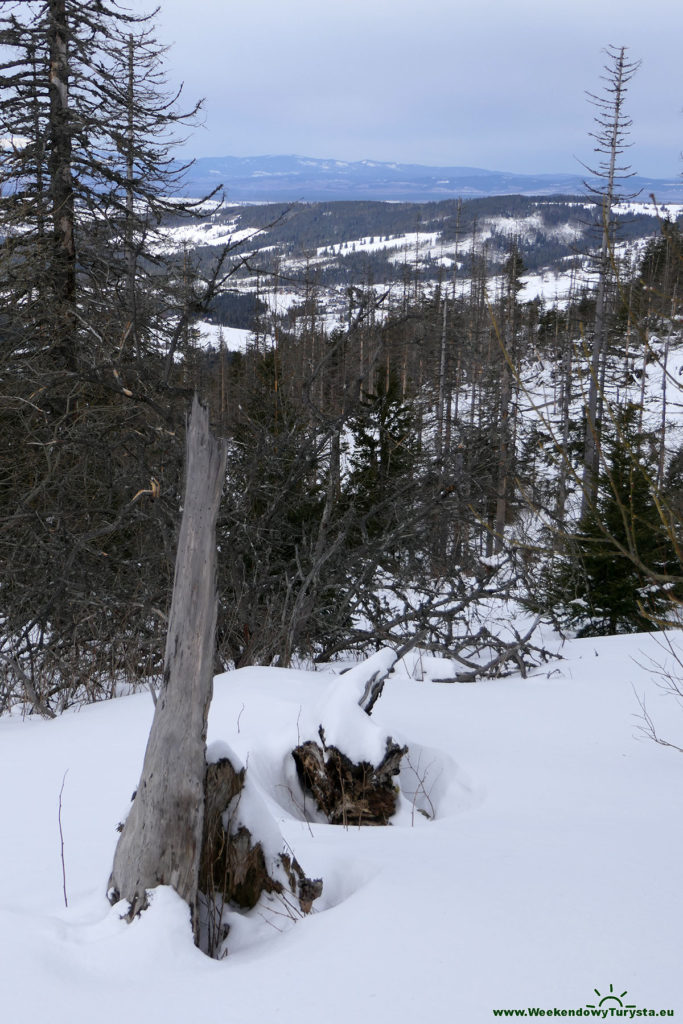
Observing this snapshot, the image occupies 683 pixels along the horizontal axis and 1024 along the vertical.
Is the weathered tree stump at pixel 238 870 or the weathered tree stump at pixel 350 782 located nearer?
the weathered tree stump at pixel 238 870

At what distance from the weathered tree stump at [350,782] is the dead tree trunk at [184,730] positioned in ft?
3.29

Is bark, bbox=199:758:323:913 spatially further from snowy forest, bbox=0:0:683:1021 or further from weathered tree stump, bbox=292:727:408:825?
weathered tree stump, bbox=292:727:408:825

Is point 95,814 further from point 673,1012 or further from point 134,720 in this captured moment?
point 673,1012

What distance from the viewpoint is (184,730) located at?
254 cm

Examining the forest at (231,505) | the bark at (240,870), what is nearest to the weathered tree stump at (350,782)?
the bark at (240,870)

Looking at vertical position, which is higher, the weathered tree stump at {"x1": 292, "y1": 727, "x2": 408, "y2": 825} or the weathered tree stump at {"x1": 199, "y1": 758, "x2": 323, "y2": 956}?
the weathered tree stump at {"x1": 199, "y1": 758, "x2": 323, "y2": 956}

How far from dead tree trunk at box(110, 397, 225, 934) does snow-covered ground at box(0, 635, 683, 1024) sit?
0.10 m

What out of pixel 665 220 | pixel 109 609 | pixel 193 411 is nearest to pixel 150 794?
pixel 193 411

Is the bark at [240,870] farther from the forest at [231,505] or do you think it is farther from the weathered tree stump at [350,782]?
the forest at [231,505]

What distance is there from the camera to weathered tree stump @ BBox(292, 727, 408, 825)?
338cm

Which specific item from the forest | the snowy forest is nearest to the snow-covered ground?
the snowy forest

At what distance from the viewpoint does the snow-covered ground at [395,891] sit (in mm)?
1943

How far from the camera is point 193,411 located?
2.73 metres

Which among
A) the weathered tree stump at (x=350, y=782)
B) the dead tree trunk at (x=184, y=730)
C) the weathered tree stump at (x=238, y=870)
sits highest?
the dead tree trunk at (x=184, y=730)
